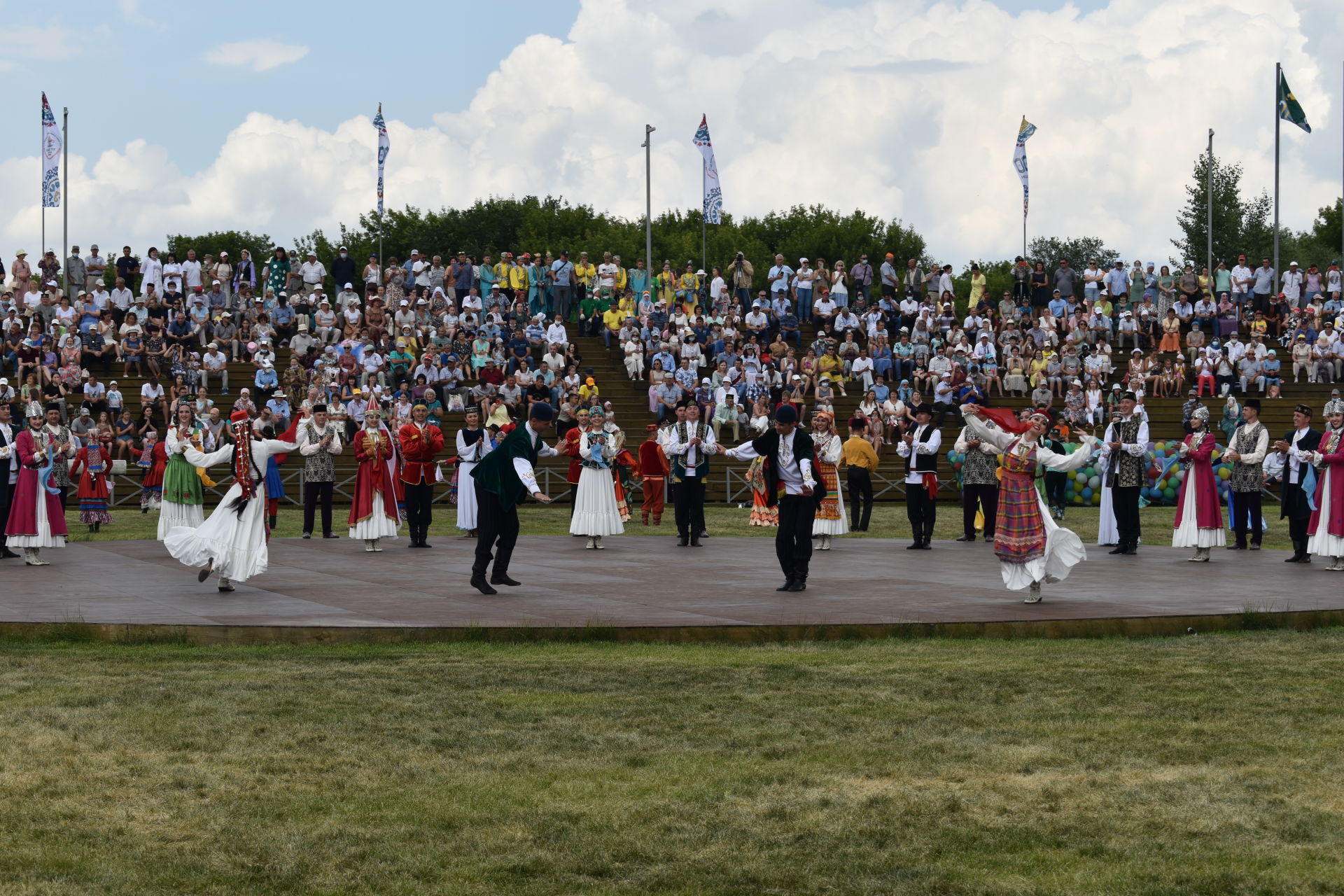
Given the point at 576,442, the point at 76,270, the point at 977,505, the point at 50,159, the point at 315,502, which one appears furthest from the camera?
the point at 50,159

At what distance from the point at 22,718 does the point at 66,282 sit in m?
28.9

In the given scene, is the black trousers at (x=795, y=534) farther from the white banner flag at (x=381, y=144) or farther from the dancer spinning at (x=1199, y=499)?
the white banner flag at (x=381, y=144)

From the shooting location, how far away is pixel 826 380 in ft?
110

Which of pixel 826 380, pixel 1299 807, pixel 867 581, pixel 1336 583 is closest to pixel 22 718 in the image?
pixel 1299 807

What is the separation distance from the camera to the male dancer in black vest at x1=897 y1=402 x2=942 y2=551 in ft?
64.1

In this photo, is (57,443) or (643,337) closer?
(57,443)

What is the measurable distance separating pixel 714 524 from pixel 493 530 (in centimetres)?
1062

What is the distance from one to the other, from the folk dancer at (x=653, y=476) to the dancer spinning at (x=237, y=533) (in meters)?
11.2

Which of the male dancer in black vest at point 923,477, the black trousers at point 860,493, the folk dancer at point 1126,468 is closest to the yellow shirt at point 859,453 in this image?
the black trousers at point 860,493

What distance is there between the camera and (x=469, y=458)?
65.1 ft

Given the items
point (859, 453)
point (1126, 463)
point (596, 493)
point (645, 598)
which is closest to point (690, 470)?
point (596, 493)

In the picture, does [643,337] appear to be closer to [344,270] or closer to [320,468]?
[344,270]

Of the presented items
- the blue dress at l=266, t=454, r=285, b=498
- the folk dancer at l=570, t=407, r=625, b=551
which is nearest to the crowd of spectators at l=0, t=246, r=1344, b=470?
the blue dress at l=266, t=454, r=285, b=498

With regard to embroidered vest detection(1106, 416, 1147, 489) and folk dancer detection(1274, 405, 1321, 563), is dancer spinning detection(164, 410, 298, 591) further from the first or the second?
folk dancer detection(1274, 405, 1321, 563)
